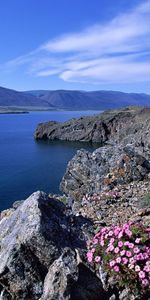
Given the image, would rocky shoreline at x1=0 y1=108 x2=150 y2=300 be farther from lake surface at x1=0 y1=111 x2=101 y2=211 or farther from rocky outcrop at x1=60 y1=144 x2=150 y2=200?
lake surface at x1=0 y1=111 x2=101 y2=211

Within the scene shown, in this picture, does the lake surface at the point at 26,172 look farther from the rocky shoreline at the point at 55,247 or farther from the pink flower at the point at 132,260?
the pink flower at the point at 132,260

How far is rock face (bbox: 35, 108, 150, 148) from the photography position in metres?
144

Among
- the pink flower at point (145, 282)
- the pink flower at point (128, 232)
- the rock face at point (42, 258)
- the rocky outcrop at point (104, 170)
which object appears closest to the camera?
the pink flower at point (145, 282)

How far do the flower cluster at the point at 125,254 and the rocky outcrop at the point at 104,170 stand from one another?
514 inches

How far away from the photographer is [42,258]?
1017 cm

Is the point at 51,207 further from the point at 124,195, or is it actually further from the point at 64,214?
the point at 124,195

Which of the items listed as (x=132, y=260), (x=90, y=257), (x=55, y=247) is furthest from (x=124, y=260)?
(x=55, y=247)

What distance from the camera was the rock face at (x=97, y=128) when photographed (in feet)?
473

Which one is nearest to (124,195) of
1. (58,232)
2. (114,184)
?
(114,184)

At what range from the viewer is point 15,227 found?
445 inches

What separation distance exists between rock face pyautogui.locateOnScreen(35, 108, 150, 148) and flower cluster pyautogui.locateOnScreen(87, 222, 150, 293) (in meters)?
128

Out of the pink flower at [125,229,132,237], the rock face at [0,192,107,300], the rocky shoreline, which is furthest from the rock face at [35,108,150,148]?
the pink flower at [125,229,132,237]

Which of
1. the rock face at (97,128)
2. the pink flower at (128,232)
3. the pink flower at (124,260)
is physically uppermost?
the pink flower at (128,232)

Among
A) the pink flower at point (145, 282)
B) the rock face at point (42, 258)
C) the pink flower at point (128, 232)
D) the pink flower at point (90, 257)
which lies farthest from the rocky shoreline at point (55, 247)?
the pink flower at point (128, 232)
